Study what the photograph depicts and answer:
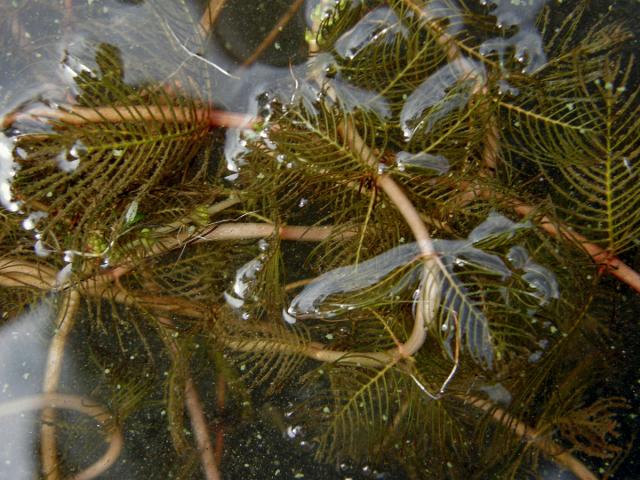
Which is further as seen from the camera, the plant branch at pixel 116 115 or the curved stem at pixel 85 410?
the curved stem at pixel 85 410

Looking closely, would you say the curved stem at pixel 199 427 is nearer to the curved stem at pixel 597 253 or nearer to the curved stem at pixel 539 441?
the curved stem at pixel 539 441

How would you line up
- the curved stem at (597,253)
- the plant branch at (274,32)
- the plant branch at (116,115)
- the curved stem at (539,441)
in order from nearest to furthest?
the plant branch at (116,115) < the curved stem at (597,253) < the curved stem at (539,441) < the plant branch at (274,32)

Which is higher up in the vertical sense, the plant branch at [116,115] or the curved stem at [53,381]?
the plant branch at [116,115]

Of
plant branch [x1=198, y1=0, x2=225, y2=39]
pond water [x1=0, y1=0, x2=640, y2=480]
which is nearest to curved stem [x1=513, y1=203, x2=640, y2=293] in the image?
pond water [x1=0, y1=0, x2=640, y2=480]

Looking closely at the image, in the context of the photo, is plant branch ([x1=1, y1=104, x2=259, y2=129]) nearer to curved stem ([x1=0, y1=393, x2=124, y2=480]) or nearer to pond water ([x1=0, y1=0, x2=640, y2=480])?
pond water ([x1=0, y1=0, x2=640, y2=480])

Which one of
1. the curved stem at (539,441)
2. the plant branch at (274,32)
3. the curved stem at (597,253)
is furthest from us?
the plant branch at (274,32)

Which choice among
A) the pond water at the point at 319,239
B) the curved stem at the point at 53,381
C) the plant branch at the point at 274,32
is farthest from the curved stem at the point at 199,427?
the plant branch at the point at 274,32

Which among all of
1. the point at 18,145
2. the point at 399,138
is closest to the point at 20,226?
the point at 18,145

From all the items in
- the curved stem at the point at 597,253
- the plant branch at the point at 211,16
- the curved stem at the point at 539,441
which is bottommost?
the curved stem at the point at 539,441

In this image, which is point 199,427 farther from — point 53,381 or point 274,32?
point 274,32
